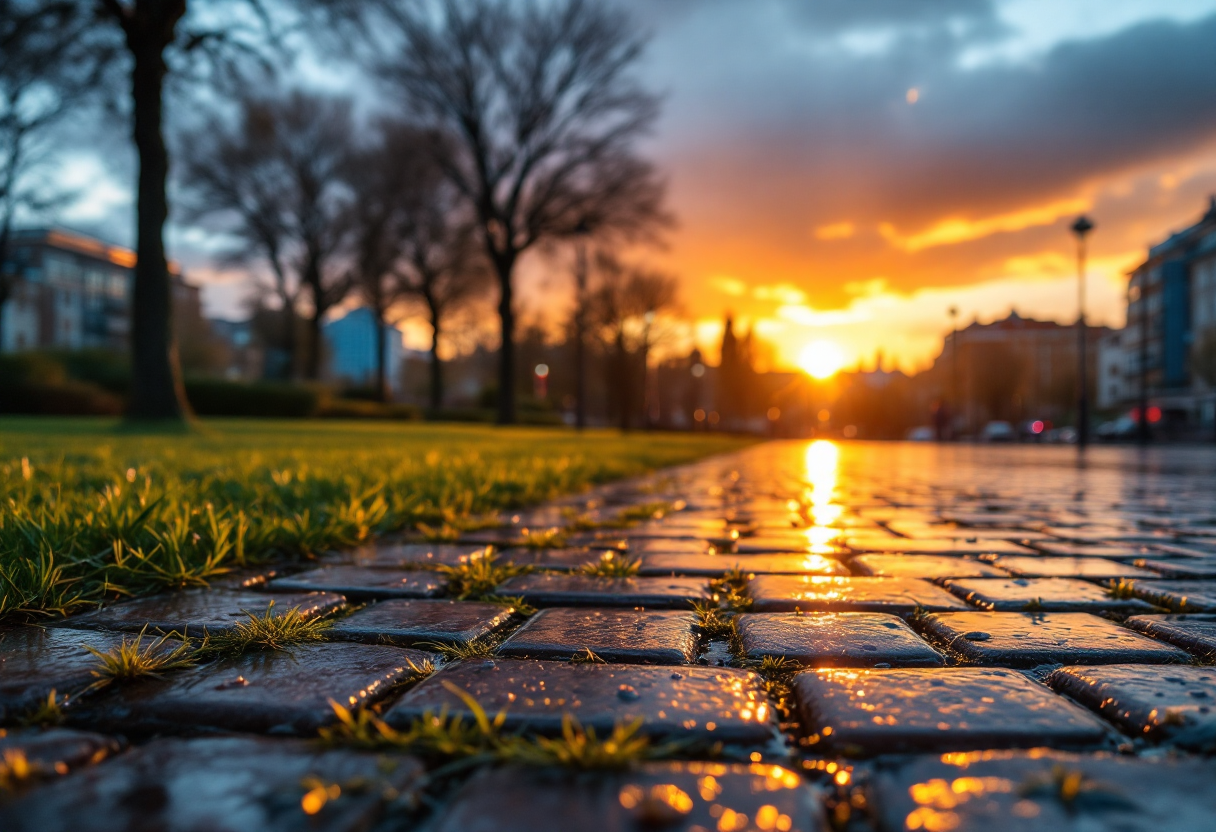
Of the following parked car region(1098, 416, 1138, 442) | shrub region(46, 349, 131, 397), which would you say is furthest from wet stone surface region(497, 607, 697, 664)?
parked car region(1098, 416, 1138, 442)

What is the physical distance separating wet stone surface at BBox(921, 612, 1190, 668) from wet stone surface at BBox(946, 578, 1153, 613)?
4.6 inches

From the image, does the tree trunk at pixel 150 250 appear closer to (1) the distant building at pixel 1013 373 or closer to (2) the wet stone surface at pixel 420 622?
(2) the wet stone surface at pixel 420 622

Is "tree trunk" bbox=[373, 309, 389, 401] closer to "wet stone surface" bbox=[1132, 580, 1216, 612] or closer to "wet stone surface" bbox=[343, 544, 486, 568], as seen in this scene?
"wet stone surface" bbox=[343, 544, 486, 568]

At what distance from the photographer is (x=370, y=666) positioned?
5.20ft

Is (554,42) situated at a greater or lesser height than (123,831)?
greater

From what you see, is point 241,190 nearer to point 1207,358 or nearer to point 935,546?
point 935,546

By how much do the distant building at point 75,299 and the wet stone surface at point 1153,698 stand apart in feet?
223

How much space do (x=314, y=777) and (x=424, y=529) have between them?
2.70 m

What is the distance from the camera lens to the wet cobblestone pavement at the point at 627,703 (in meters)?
Answer: 0.98

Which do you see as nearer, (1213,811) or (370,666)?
(1213,811)

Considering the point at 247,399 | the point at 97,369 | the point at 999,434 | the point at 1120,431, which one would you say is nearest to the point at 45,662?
the point at 247,399

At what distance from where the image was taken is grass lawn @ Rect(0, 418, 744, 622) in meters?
2.32

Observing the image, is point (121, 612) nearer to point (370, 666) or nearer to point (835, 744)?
point (370, 666)

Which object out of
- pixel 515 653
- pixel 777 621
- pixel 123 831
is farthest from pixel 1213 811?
pixel 123 831
